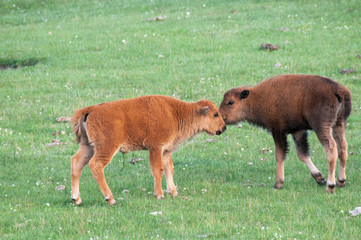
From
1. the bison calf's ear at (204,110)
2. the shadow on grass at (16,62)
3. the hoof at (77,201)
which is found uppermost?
the bison calf's ear at (204,110)

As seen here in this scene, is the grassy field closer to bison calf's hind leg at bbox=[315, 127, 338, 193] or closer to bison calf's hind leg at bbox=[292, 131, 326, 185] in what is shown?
bison calf's hind leg at bbox=[315, 127, 338, 193]

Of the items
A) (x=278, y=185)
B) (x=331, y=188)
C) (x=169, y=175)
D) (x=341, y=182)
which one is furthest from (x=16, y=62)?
(x=331, y=188)

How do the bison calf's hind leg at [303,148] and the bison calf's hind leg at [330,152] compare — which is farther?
the bison calf's hind leg at [303,148]

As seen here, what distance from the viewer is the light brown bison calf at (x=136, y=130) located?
30.8ft

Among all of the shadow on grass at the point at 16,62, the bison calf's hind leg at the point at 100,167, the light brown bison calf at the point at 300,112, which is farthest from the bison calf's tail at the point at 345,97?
the shadow on grass at the point at 16,62

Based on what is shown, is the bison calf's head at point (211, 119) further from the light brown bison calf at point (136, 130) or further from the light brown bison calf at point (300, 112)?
the light brown bison calf at point (300, 112)

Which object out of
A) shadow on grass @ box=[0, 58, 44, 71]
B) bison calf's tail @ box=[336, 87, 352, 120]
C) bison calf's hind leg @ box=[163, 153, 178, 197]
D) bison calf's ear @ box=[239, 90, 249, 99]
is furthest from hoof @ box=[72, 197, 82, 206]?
shadow on grass @ box=[0, 58, 44, 71]

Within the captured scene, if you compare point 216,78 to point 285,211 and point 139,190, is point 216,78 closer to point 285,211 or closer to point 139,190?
point 139,190

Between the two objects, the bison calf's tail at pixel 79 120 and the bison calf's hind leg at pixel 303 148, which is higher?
the bison calf's tail at pixel 79 120

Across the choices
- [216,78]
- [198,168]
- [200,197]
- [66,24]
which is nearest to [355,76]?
[216,78]

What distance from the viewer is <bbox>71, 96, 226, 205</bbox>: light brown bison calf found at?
369 inches

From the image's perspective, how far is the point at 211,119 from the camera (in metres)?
10.9

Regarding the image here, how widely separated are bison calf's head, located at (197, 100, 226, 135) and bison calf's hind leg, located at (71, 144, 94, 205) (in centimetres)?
226

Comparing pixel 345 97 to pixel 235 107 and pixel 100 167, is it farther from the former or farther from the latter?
pixel 100 167
